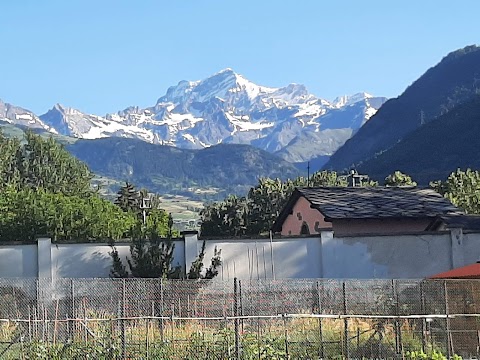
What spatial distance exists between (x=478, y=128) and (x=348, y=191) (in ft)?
476

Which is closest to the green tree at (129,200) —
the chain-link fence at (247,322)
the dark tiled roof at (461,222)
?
the dark tiled roof at (461,222)

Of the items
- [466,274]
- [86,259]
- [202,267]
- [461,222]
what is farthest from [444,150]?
[466,274]

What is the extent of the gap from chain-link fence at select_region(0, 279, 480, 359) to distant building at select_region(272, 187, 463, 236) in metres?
9.10

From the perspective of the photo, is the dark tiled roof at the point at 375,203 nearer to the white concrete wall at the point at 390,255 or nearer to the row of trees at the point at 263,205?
the white concrete wall at the point at 390,255

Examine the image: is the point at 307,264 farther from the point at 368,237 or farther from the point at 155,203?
the point at 155,203

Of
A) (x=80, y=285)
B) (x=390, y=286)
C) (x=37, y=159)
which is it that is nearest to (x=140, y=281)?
(x=80, y=285)

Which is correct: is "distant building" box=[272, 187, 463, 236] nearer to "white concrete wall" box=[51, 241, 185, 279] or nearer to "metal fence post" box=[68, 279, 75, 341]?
"white concrete wall" box=[51, 241, 185, 279]

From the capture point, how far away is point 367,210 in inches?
1410

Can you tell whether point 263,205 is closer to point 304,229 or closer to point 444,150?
point 304,229

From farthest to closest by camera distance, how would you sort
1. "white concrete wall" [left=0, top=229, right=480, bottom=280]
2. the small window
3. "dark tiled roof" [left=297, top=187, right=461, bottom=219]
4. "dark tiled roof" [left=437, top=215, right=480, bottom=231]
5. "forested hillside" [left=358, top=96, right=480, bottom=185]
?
1. "forested hillside" [left=358, top=96, right=480, bottom=185]
2. the small window
3. "dark tiled roof" [left=297, top=187, right=461, bottom=219]
4. "dark tiled roof" [left=437, top=215, right=480, bottom=231]
5. "white concrete wall" [left=0, top=229, right=480, bottom=280]

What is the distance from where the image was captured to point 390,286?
80.1 ft

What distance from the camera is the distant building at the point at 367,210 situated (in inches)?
1391

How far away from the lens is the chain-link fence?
816 inches

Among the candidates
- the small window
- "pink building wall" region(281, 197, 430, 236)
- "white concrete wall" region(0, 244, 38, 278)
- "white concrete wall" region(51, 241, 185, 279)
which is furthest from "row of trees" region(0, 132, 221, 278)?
"pink building wall" region(281, 197, 430, 236)
